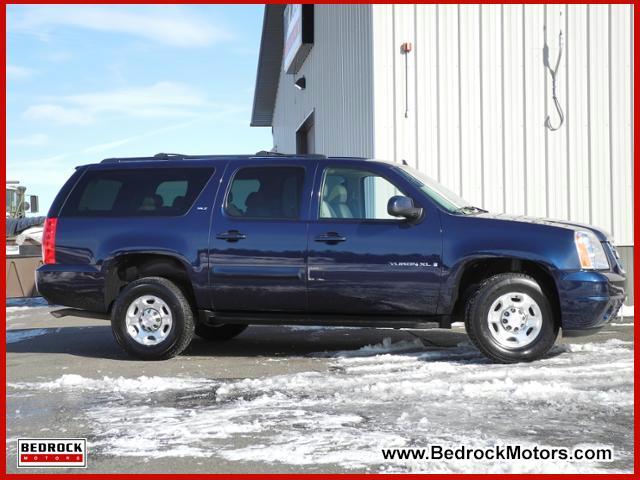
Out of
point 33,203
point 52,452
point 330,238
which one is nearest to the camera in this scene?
point 52,452

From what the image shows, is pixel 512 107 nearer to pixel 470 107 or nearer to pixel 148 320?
pixel 470 107

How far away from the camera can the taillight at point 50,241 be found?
778 centimetres

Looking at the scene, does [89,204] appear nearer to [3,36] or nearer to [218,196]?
[218,196]

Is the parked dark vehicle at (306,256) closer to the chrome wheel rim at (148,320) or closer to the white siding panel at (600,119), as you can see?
the chrome wheel rim at (148,320)

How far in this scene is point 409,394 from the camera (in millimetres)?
5695

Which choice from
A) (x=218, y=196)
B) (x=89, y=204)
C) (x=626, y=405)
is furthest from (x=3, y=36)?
(x=626, y=405)

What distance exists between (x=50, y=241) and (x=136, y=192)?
1.01 meters

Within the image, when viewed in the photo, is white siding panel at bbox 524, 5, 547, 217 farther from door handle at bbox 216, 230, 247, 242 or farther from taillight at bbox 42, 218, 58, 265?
taillight at bbox 42, 218, 58, 265

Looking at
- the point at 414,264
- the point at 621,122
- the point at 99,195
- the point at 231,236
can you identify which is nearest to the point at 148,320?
the point at 231,236

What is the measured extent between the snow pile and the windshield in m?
5.21

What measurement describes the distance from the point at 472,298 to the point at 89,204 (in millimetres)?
3931

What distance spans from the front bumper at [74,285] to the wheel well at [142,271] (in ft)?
0.32

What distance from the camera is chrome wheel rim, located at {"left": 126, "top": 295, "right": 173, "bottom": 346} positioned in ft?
24.6

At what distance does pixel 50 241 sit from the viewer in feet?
25.5
